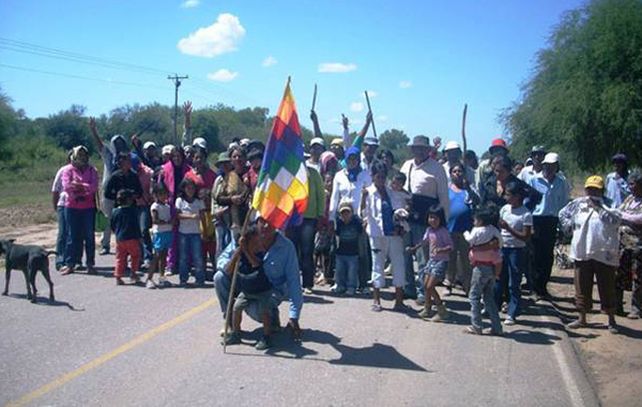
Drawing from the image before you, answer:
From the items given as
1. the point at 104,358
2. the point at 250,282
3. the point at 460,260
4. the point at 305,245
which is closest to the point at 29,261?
the point at 104,358

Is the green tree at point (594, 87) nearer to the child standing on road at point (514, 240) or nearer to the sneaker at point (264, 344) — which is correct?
the child standing on road at point (514, 240)

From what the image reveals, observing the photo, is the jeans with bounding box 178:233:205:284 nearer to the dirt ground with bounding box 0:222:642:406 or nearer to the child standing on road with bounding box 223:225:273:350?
the child standing on road with bounding box 223:225:273:350

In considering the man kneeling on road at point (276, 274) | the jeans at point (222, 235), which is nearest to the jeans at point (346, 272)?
the jeans at point (222, 235)

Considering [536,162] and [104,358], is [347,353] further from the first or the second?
[536,162]

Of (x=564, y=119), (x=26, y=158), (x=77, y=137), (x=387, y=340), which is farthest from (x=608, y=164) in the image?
(x=77, y=137)

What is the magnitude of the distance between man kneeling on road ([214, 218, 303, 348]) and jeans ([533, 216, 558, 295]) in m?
4.35

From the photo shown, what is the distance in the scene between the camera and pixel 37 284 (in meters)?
9.34

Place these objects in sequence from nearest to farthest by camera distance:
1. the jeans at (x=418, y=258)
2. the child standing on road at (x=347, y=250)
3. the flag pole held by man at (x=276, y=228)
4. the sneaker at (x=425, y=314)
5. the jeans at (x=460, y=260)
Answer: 1. the flag pole held by man at (x=276, y=228)
2. the sneaker at (x=425, y=314)
3. the jeans at (x=418, y=258)
4. the jeans at (x=460, y=260)
5. the child standing on road at (x=347, y=250)

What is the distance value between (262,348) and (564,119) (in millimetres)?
16386

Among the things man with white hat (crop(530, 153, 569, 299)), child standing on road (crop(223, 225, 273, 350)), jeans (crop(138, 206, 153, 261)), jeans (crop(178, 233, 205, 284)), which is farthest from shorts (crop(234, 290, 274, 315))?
man with white hat (crop(530, 153, 569, 299))

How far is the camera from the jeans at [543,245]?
29.7ft

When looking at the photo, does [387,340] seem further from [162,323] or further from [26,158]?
[26,158]

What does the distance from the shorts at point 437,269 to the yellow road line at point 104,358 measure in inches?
117

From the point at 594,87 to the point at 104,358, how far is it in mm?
17937
